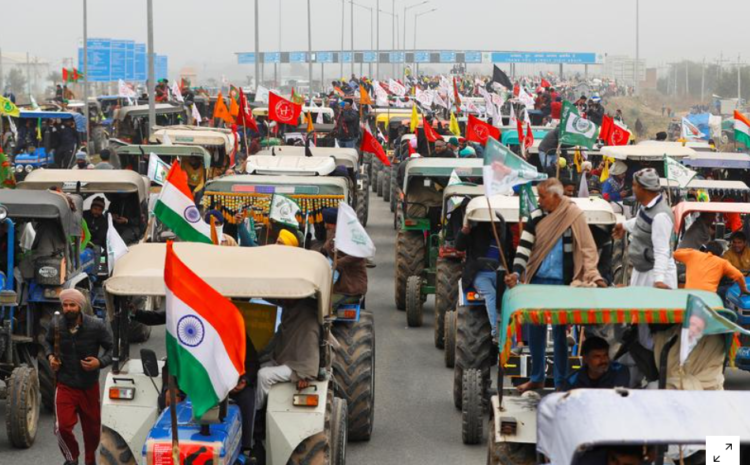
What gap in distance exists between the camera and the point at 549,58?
142 metres

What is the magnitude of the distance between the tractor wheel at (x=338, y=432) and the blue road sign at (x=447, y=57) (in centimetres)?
13891

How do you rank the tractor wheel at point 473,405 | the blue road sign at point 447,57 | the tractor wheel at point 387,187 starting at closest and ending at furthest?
the tractor wheel at point 473,405 → the tractor wheel at point 387,187 → the blue road sign at point 447,57

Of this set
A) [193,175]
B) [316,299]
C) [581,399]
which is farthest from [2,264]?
[193,175]

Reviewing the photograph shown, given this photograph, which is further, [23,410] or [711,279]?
[711,279]

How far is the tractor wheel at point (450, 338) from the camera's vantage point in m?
16.1

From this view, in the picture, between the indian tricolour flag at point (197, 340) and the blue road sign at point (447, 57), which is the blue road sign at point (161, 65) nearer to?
the blue road sign at point (447, 57)

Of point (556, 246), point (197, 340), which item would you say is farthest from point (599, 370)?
point (197, 340)

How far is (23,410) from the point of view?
517 inches

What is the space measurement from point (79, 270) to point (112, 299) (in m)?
5.70

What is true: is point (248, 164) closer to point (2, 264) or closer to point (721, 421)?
point (2, 264)

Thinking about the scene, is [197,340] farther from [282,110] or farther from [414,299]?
[282,110]

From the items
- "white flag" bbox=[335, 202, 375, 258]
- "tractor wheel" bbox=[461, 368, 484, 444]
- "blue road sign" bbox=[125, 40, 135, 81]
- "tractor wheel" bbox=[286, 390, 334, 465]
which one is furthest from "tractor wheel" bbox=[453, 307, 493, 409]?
"blue road sign" bbox=[125, 40, 135, 81]

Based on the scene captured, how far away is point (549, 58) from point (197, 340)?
442ft

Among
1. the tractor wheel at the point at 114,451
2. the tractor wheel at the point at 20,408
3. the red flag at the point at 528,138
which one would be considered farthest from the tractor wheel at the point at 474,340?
the red flag at the point at 528,138
